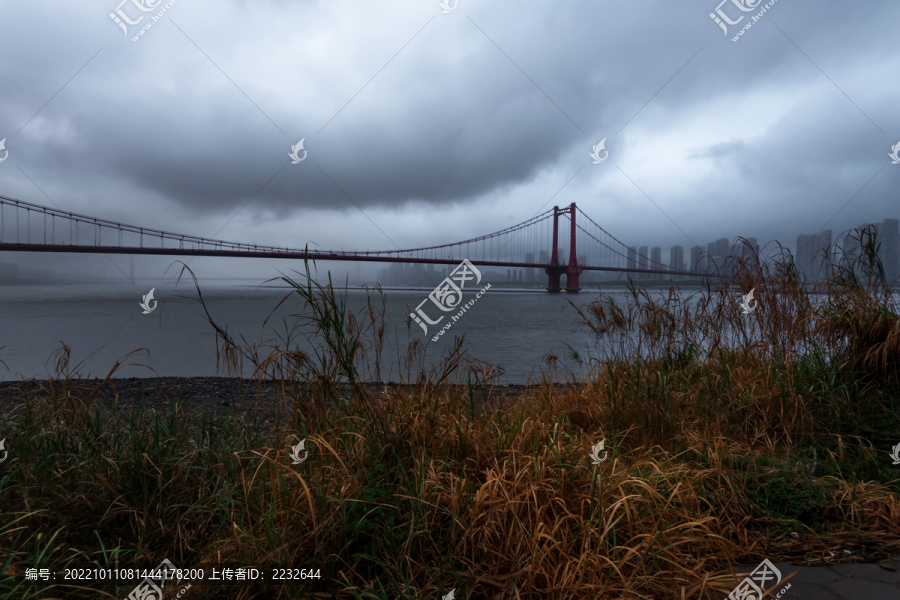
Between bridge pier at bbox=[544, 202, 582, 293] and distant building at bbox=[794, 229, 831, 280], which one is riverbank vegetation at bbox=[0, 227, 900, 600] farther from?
bridge pier at bbox=[544, 202, 582, 293]

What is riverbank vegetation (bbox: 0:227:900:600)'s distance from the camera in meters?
1.72

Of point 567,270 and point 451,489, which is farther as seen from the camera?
point 567,270

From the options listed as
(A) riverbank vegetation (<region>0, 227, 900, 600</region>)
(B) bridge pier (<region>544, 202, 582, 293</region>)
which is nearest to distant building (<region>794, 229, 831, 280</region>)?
(A) riverbank vegetation (<region>0, 227, 900, 600</region>)

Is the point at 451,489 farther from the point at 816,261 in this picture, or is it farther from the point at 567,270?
the point at 567,270

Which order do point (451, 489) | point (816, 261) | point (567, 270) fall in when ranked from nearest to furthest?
point (451, 489) → point (816, 261) → point (567, 270)

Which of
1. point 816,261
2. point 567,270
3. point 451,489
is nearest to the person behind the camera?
point 451,489

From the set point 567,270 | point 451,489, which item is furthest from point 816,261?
point 567,270

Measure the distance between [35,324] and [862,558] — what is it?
113 feet

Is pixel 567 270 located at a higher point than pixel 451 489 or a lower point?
higher

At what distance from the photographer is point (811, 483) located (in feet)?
7.77

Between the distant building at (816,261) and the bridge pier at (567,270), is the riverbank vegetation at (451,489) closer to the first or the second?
the distant building at (816,261)

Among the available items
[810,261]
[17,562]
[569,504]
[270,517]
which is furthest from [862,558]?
[810,261]

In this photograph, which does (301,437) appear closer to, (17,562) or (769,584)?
(17,562)

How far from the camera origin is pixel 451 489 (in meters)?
1.87
